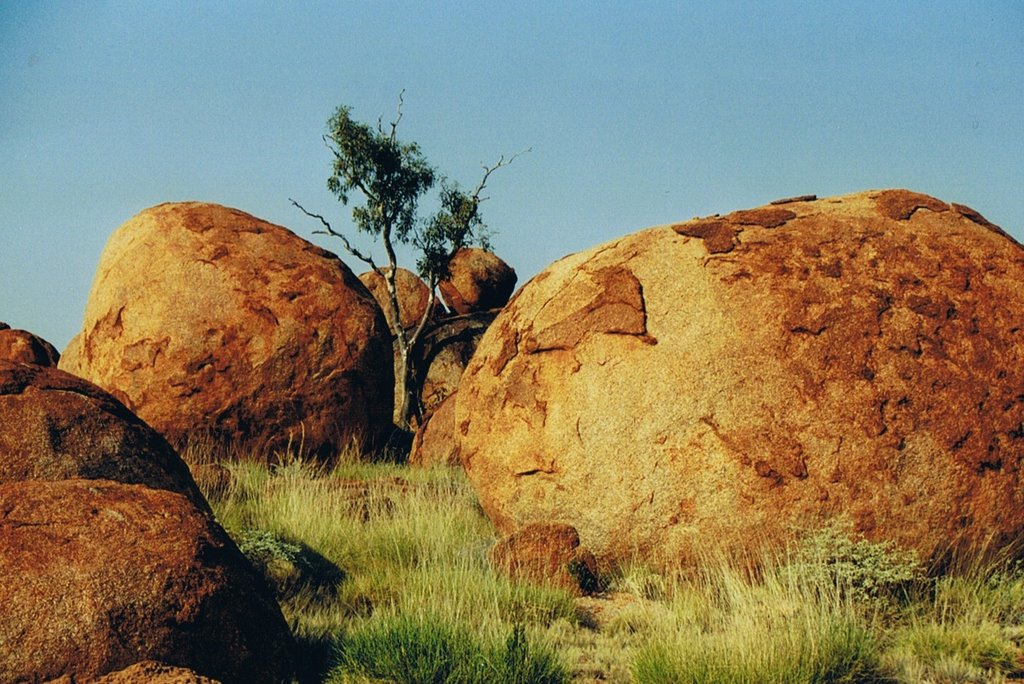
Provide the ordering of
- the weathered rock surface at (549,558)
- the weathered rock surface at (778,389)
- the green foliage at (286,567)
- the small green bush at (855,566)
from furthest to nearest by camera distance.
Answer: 1. the green foliage at (286,567)
2. the weathered rock surface at (549,558)
3. the weathered rock surface at (778,389)
4. the small green bush at (855,566)

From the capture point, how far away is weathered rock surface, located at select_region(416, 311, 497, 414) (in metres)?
21.8

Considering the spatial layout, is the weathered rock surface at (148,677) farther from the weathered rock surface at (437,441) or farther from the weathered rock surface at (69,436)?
the weathered rock surface at (437,441)

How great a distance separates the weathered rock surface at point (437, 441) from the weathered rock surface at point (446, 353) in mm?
9047

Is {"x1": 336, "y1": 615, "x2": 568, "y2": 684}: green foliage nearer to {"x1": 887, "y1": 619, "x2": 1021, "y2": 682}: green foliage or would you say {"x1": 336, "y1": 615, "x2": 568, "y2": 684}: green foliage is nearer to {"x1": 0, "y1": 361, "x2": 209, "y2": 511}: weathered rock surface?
{"x1": 0, "y1": 361, "x2": 209, "y2": 511}: weathered rock surface

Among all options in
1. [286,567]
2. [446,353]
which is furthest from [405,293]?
[286,567]

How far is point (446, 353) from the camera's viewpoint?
73.5 ft

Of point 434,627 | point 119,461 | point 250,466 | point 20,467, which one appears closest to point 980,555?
point 434,627

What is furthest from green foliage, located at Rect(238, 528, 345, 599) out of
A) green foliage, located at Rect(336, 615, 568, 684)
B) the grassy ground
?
green foliage, located at Rect(336, 615, 568, 684)

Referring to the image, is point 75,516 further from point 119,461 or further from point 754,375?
point 754,375

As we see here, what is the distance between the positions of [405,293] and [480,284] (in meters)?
1.90

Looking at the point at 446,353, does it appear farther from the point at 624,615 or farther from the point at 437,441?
the point at 624,615

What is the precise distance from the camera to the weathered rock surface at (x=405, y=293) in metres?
24.4

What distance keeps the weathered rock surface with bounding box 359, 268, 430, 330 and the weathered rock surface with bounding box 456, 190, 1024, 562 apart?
58.3 feet

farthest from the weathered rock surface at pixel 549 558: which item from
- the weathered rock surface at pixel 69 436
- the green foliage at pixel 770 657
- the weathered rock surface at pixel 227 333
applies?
the weathered rock surface at pixel 227 333
